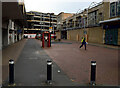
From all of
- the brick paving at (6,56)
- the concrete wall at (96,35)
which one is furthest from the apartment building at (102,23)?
the brick paving at (6,56)

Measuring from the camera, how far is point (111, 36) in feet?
82.1

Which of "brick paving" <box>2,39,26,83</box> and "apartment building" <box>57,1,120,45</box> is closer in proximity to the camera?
"brick paving" <box>2,39,26,83</box>

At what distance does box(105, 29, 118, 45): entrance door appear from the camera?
23752mm

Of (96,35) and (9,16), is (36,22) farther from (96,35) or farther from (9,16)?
(9,16)

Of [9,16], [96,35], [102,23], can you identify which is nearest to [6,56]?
[9,16]

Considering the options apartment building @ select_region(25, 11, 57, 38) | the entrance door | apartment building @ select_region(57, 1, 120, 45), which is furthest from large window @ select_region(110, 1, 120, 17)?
apartment building @ select_region(25, 11, 57, 38)

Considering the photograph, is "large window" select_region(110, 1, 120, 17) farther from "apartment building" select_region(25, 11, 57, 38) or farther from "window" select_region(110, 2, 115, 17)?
"apartment building" select_region(25, 11, 57, 38)

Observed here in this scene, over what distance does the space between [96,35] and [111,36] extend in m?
5.95

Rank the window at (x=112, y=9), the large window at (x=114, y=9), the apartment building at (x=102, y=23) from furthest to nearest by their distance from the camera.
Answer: the window at (x=112, y=9) → the apartment building at (x=102, y=23) → the large window at (x=114, y=9)

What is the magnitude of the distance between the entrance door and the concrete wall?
1929 mm

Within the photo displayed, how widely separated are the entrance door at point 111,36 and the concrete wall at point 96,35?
193cm

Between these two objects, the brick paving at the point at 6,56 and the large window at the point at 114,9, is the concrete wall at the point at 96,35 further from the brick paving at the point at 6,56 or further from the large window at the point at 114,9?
the brick paving at the point at 6,56

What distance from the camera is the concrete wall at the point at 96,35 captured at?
28.6m

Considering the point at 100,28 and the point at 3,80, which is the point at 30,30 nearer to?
the point at 100,28
